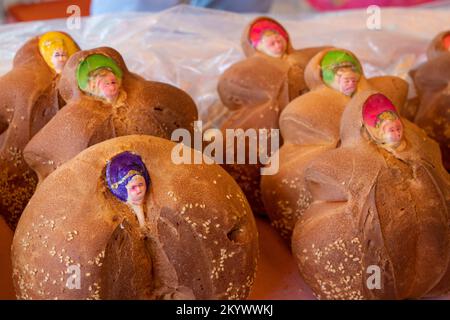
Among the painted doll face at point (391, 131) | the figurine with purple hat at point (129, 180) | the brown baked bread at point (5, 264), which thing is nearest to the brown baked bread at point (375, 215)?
the painted doll face at point (391, 131)

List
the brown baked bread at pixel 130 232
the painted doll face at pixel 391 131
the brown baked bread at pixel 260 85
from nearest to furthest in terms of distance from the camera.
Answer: the brown baked bread at pixel 130 232, the painted doll face at pixel 391 131, the brown baked bread at pixel 260 85

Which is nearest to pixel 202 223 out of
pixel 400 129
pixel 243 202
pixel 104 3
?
pixel 243 202

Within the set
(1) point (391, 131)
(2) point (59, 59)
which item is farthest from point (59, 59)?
(1) point (391, 131)

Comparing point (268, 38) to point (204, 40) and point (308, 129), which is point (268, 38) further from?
point (204, 40)

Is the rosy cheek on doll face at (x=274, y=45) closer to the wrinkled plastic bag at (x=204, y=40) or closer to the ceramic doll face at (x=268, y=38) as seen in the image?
Result: the ceramic doll face at (x=268, y=38)

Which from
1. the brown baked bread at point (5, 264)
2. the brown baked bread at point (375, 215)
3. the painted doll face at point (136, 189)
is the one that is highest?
the painted doll face at point (136, 189)

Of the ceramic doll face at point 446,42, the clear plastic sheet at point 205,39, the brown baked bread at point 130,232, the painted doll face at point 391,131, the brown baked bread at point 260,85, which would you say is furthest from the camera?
the clear plastic sheet at point 205,39

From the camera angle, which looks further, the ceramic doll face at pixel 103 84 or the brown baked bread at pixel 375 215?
the ceramic doll face at pixel 103 84
